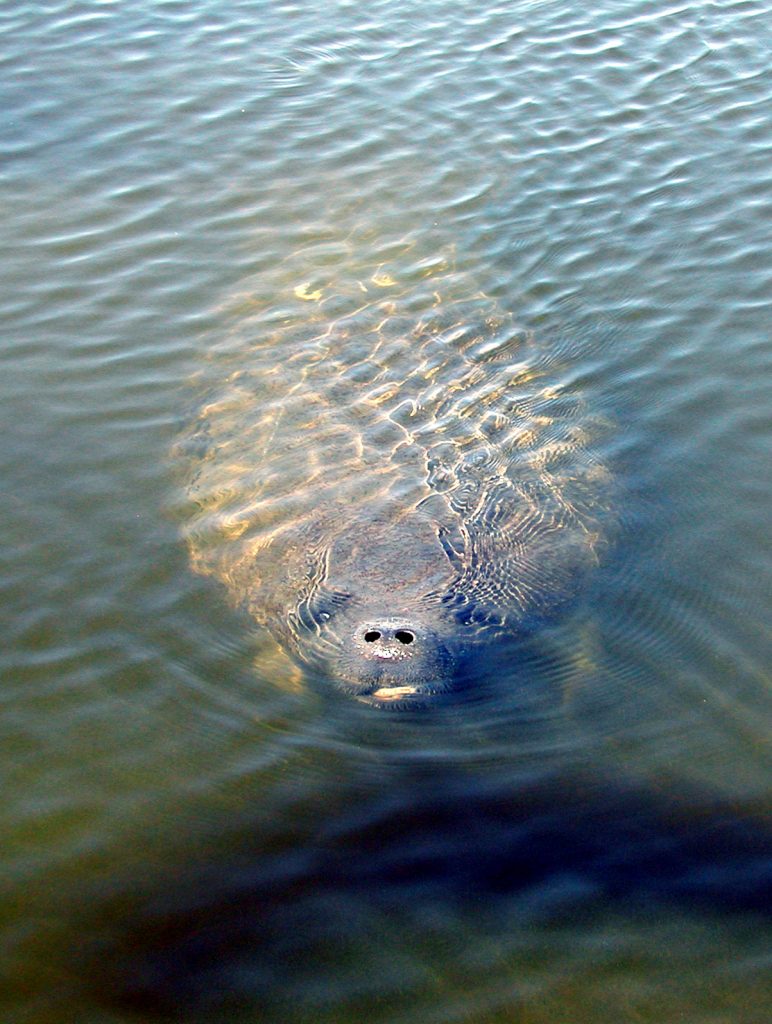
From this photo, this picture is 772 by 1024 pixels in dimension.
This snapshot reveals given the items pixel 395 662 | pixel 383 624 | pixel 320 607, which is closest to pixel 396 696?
pixel 395 662

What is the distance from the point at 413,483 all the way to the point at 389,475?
0.15m

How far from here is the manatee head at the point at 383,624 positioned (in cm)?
471

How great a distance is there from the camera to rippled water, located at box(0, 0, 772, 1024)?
12.9 feet

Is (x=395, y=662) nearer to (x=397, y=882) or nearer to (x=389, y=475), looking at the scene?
(x=397, y=882)

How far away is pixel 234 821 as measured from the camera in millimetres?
4410

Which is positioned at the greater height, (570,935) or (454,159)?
(454,159)

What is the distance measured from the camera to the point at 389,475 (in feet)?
19.2

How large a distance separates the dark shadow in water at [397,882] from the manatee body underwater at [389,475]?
0.65 meters

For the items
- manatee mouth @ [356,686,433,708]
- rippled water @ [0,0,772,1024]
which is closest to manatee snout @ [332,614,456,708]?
manatee mouth @ [356,686,433,708]

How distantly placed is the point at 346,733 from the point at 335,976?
1.16m

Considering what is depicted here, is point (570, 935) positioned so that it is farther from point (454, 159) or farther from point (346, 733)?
point (454, 159)

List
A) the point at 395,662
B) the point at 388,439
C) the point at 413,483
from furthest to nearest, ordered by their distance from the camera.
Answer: the point at 388,439, the point at 413,483, the point at 395,662

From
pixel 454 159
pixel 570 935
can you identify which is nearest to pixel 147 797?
pixel 570 935

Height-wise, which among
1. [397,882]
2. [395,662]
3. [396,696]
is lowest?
[397,882]
